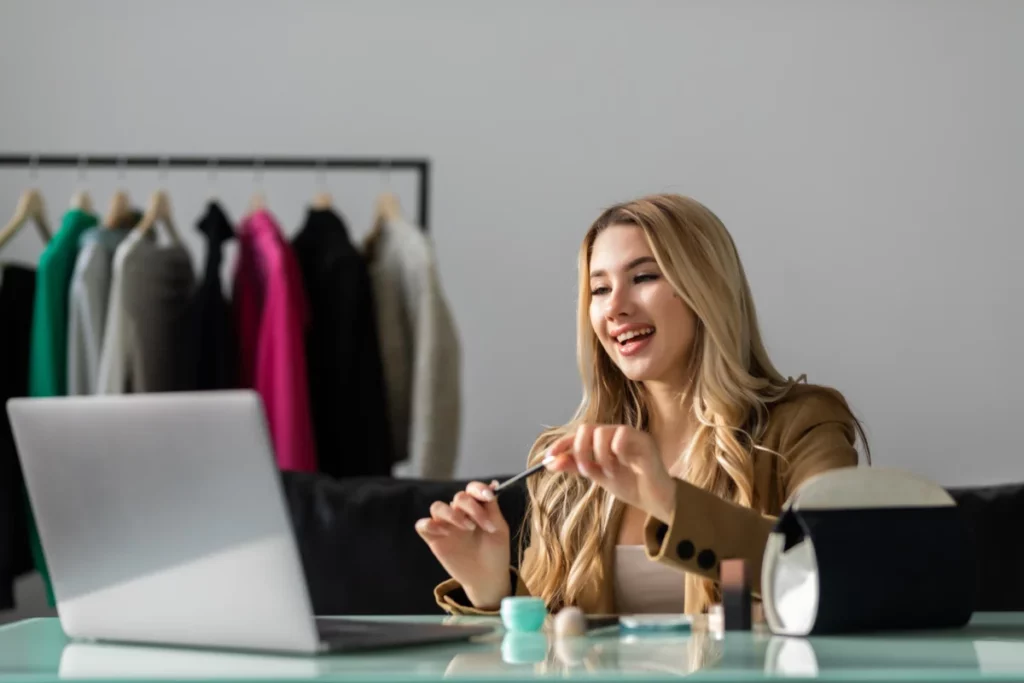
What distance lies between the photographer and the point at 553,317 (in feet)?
11.1

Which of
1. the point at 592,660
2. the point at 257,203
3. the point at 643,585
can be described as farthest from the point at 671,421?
the point at 257,203

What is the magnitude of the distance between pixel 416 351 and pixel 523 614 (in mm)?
1742

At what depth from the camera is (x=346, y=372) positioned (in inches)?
114

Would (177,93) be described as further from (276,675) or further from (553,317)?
(276,675)

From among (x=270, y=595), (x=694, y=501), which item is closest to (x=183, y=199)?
(x=694, y=501)

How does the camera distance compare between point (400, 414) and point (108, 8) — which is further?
point (108, 8)

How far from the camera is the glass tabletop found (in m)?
0.88

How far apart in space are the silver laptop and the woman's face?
0.83m

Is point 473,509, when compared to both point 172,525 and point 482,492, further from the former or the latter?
point 172,525

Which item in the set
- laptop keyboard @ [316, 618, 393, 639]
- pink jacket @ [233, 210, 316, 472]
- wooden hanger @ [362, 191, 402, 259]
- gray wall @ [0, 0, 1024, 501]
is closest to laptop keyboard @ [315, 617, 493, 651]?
laptop keyboard @ [316, 618, 393, 639]

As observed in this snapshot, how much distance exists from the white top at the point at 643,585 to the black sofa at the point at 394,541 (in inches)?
14.3

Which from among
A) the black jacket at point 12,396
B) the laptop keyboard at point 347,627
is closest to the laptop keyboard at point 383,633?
the laptop keyboard at point 347,627

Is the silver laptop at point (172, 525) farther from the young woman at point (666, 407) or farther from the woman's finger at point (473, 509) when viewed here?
the young woman at point (666, 407)

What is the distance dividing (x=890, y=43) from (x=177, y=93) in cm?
184
